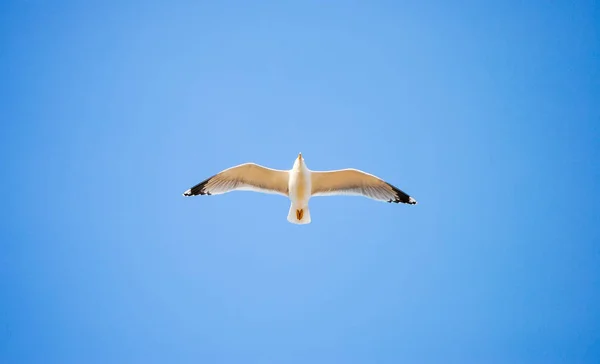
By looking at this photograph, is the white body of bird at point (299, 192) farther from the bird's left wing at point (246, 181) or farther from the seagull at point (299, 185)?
the bird's left wing at point (246, 181)

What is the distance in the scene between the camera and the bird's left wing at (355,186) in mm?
7668

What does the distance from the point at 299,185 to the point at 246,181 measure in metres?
0.96

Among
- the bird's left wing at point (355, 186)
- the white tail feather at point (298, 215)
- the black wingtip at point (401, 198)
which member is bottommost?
the white tail feather at point (298, 215)

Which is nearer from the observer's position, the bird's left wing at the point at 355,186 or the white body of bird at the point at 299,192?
the white body of bird at the point at 299,192

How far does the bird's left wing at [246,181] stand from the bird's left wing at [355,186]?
0.55 metres

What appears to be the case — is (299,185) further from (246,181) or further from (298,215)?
(246,181)

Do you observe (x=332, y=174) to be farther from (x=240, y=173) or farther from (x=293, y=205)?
(x=240, y=173)

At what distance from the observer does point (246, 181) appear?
25.5 ft

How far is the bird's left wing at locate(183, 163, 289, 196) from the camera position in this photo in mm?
7543

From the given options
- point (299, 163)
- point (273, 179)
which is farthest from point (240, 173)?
point (299, 163)

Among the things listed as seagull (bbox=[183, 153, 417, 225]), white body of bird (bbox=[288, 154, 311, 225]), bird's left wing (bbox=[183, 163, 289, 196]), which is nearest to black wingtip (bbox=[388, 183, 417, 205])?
seagull (bbox=[183, 153, 417, 225])

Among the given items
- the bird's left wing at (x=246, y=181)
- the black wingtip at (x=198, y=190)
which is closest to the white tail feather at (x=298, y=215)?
the bird's left wing at (x=246, y=181)

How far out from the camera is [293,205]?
297 inches

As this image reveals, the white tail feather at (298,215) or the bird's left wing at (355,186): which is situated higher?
the bird's left wing at (355,186)
